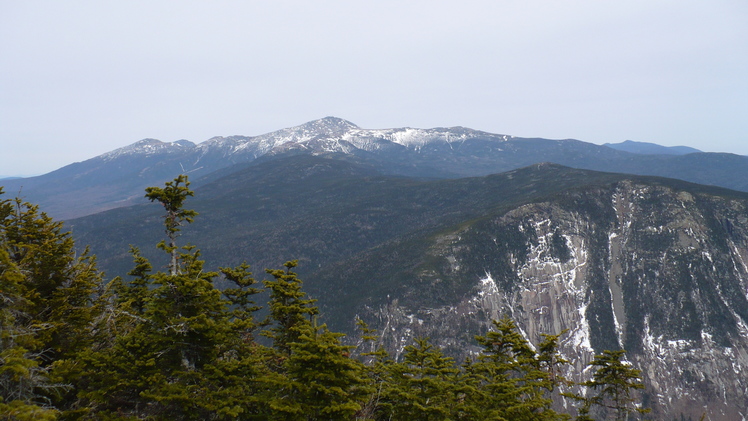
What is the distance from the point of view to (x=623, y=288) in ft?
428

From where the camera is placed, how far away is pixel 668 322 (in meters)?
119

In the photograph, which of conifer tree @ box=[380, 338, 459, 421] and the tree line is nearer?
the tree line

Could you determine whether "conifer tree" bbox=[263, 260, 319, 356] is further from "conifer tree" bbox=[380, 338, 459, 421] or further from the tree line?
"conifer tree" bbox=[380, 338, 459, 421]

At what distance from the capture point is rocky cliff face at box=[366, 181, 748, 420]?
362ft

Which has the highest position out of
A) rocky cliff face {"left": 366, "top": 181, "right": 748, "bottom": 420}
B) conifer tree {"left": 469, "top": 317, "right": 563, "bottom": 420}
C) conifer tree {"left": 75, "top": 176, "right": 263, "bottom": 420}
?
conifer tree {"left": 75, "top": 176, "right": 263, "bottom": 420}

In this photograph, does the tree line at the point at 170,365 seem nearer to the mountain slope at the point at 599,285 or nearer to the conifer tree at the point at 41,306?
the conifer tree at the point at 41,306

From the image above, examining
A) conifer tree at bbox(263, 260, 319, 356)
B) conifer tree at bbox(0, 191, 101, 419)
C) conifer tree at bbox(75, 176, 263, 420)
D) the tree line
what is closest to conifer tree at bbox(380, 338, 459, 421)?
the tree line

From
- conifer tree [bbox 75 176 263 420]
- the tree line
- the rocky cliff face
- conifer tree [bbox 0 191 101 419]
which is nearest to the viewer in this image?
conifer tree [bbox 0 191 101 419]

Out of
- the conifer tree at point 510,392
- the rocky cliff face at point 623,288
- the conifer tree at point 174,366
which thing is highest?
the conifer tree at point 174,366

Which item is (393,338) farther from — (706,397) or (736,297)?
(736,297)

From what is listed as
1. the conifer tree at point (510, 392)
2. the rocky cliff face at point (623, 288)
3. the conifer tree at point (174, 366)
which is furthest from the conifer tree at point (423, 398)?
the rocky cliff face at point (623, 288)

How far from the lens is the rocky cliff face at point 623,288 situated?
11031cm

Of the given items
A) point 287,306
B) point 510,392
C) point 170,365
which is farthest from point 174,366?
point 510,392

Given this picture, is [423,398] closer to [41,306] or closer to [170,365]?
[170,365]
